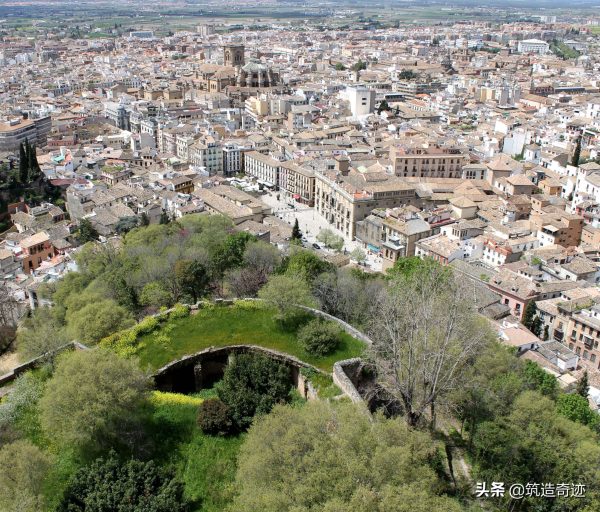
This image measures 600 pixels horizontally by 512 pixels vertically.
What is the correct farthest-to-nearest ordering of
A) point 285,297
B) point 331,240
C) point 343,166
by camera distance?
point 343,166 < point 331,240 < point 285,297

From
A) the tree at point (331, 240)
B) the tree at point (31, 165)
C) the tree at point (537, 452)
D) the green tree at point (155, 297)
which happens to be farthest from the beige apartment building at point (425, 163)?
the tree at point (537, 452)

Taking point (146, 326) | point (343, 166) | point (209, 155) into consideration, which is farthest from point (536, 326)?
point (209, 155)

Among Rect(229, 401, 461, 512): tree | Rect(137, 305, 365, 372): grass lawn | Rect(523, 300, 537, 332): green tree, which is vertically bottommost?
Rect(523, 300, 537, 332): green tree

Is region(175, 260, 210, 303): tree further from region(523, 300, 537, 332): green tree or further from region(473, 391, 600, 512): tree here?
region(523, 300, 537, 332): green tree

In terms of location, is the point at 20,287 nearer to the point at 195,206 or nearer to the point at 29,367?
the point at 195,206

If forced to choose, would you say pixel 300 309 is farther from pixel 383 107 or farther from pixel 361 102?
pixel 383 107

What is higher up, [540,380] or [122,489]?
[122,489]

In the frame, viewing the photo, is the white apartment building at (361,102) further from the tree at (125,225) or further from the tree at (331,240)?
the tree at (125,225)

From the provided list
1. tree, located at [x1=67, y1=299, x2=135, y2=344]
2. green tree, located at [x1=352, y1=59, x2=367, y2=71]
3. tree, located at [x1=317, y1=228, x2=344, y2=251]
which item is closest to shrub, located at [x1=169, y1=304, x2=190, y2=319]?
tree, located at [x1=67, y1=299, x2=135, y2=344]
